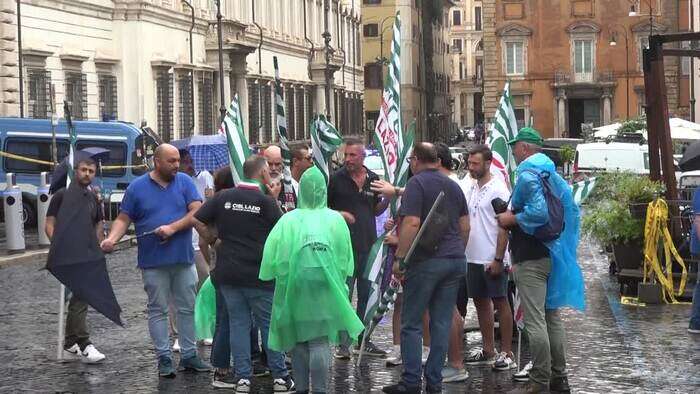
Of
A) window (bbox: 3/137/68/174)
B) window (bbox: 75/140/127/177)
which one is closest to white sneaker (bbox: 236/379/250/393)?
window (bbox: 3/137/68/174)

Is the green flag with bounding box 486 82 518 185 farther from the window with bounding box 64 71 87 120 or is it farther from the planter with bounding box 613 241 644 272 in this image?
the window with bounding box 64 71 87 120

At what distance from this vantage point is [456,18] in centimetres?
16438

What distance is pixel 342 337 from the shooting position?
9.61m

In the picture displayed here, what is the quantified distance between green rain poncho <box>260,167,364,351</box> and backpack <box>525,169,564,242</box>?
1.61m

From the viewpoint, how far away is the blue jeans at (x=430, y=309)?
10148mm

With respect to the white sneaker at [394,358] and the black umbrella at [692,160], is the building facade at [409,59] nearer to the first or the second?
the black umbrella at [692,160]

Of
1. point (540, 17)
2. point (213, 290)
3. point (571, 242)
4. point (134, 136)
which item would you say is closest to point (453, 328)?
point (571, 242)

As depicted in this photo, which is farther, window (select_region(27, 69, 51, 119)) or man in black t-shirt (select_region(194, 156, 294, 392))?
window (select_region(27, 69, 51, 119))

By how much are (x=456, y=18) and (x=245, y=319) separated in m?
156

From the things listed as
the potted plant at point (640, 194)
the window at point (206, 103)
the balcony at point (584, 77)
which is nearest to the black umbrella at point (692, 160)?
the potted plant at point (640, 194)

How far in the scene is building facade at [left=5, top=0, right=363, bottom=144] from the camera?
3597 cm

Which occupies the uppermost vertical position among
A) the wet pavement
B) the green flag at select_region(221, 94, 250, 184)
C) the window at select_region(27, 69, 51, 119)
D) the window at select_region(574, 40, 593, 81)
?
the window at select_region(574, 40, 593, 81)

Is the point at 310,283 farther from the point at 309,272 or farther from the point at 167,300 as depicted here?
the point at 167,300

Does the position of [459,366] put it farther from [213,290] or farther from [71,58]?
[71,58]
